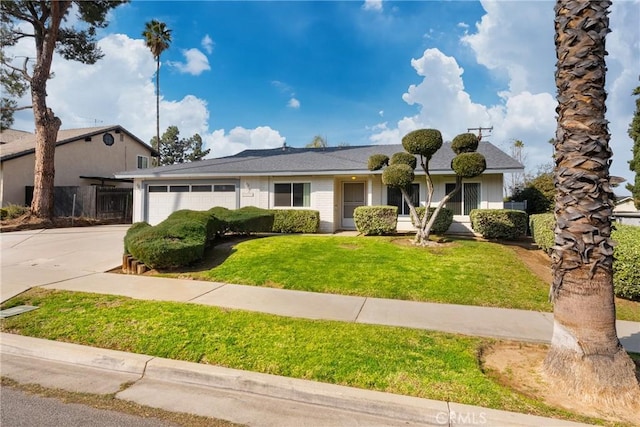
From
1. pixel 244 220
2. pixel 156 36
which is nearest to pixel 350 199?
pixel 244 220

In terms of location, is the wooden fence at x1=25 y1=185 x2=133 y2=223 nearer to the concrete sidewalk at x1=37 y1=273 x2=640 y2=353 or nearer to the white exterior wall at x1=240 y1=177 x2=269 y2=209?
the white exterior wall at x1=240 y1=177 x2=269 y2=209

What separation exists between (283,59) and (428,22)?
7991 millimetres

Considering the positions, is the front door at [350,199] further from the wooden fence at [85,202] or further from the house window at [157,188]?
the wooden fence at [85,202]

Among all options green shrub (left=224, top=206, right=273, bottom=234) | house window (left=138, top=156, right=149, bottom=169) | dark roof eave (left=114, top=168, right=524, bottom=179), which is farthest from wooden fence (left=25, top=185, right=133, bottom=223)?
green shrub (left=224, top=206, right=273, bottom=234)

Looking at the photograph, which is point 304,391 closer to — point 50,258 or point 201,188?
point 50,258

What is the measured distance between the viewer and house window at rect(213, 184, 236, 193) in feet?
51.4

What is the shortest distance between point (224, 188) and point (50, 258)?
290 inches

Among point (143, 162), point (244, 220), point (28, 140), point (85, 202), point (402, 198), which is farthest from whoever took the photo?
point (143, 162)

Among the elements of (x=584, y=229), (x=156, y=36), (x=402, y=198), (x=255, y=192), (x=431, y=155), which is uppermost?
(x=156, y=36)

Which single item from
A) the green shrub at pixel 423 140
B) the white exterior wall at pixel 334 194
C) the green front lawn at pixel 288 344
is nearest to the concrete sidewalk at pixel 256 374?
the green front lawn at pixel 288 344

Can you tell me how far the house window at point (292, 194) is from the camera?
14828 millimetres

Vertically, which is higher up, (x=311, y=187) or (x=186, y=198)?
(x=311, y=187)

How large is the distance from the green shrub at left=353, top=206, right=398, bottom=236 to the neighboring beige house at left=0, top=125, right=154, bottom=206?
20909 millimetres

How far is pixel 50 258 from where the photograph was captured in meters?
9.64
